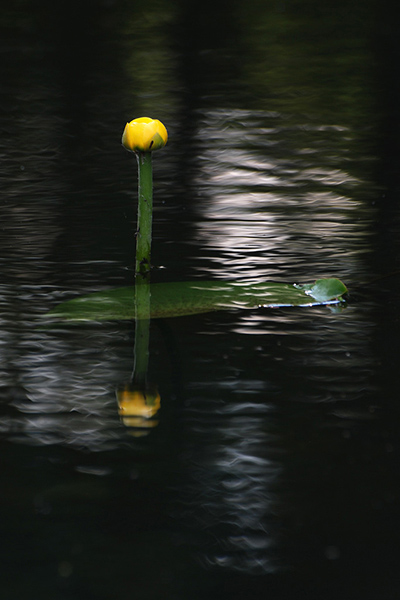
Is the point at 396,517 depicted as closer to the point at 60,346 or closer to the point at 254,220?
the point at 60,346

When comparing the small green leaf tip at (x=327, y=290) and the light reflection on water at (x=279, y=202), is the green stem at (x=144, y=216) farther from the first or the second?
the small green leaf tip at (x=327, y=290)

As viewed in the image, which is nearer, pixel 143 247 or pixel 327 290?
pixel 327 290

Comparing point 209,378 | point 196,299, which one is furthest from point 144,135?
point 209,378

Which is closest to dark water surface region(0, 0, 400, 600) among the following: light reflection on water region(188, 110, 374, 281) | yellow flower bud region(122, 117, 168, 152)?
light reflection on water region(188, 110, 374, 281)

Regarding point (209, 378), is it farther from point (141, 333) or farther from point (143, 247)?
point (143, 247)

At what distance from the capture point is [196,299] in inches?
77.8

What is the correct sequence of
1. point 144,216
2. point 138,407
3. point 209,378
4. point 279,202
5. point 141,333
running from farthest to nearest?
1. point 279,202
2. point 144,216
3. point 141,333
4. point 209,378
5. point 138,407

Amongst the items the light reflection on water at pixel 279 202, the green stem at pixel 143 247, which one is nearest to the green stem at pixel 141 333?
the green stem at pixel 143 247

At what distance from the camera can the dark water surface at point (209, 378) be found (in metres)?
1.03

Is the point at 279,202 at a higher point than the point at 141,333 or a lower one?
lower

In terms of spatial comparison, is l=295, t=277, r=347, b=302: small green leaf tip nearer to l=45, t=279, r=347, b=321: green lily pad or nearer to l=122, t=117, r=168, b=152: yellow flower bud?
l=45, t=279, r=347, b=321: green lily pad

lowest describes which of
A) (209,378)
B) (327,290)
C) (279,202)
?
(279,202)

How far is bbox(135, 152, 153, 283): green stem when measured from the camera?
2.04 m

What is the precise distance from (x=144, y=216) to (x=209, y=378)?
610mm
